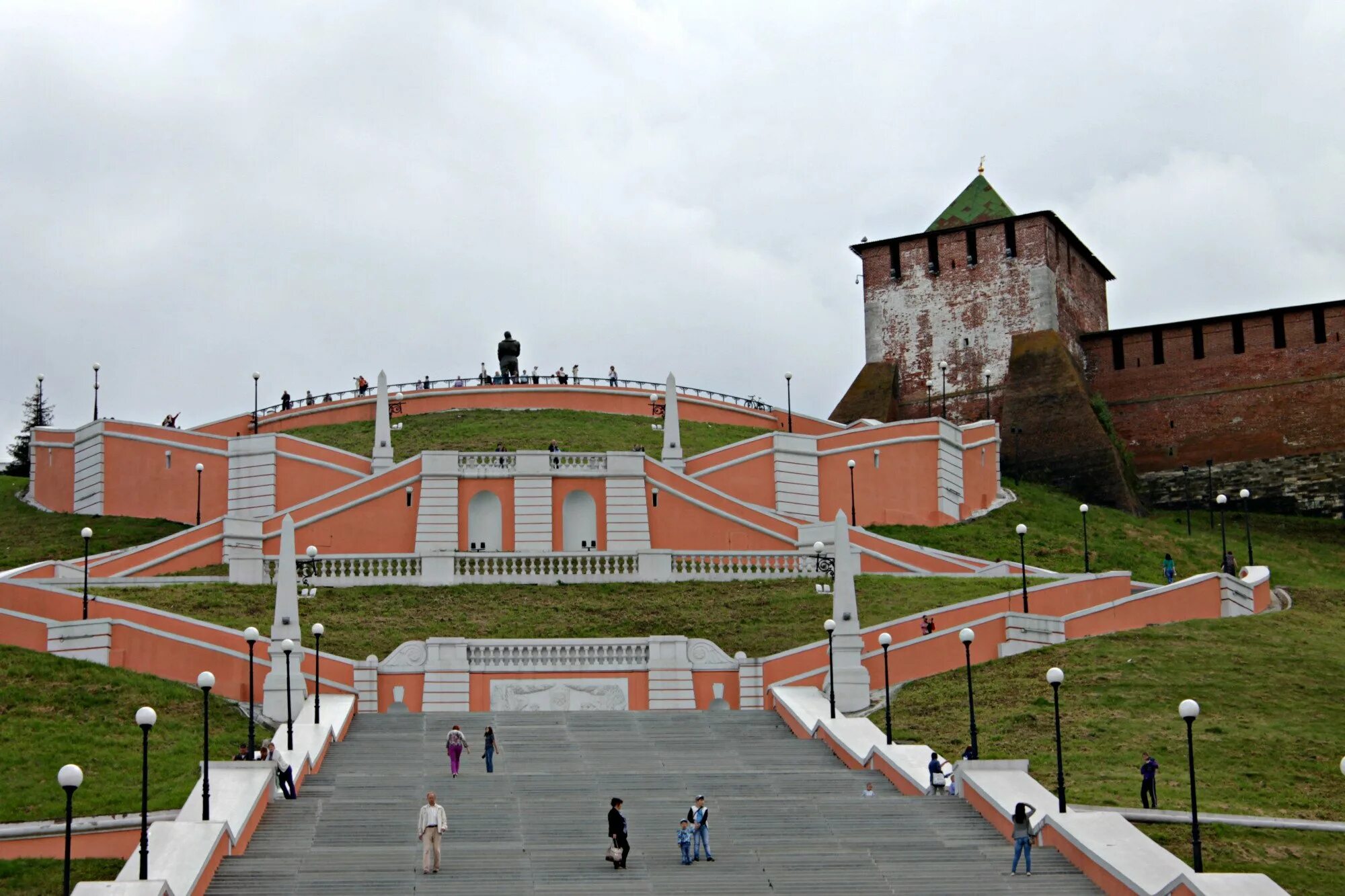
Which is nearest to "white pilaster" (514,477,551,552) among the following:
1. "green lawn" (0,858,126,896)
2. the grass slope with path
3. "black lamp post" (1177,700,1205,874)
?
the grass slope with path

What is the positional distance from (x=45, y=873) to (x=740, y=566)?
21204 millimetres

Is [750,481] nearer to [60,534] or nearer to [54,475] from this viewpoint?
[60,534]

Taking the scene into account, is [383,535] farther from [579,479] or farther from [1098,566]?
[1098,566]

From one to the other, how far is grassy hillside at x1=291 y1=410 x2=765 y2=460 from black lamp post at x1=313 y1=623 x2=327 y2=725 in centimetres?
2044

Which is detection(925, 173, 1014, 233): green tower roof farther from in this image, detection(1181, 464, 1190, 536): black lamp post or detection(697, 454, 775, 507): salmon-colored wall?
detection(697, 454, 775, 507): salmon-colored wall

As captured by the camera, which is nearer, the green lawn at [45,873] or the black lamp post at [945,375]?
the green lawn at [45,873]

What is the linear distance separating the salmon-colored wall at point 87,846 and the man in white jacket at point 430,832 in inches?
153

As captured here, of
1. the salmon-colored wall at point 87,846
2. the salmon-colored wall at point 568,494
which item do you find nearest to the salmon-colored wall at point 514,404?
the salmon-colored wall at point 568,494

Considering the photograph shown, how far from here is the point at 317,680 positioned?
1182 inches

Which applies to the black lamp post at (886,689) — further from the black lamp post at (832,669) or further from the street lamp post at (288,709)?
the street lamp post at (288,709)

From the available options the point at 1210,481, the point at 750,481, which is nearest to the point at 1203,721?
the point at 750,481

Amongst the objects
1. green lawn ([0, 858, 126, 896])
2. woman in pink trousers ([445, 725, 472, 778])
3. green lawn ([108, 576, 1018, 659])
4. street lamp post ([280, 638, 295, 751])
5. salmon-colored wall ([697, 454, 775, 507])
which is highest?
salmon-colored wall ([697, 454, 775, 507])

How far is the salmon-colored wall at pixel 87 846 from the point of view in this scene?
23.8m

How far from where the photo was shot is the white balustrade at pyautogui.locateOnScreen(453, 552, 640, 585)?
41.4m
